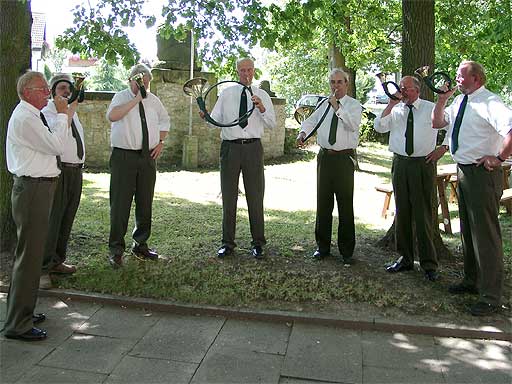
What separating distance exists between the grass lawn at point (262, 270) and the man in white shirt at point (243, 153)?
312 mm

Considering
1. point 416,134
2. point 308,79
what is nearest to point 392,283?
point 416,134

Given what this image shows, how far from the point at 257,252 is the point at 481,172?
252 centimetres

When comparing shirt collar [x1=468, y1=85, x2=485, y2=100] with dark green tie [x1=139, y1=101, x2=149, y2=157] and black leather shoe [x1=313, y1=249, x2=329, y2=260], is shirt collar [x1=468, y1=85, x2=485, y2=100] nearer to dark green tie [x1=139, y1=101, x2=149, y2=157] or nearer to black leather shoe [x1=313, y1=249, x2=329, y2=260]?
black leather shoe [x1=313, y1=249, x2=329, y2=260]

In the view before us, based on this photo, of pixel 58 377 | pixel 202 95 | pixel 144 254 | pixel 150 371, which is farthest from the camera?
pixel 202 95

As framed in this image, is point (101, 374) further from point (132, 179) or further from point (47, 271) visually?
point (132, 179)

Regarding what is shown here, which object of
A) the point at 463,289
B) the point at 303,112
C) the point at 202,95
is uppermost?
the point at 202,95

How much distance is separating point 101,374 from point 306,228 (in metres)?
4.81

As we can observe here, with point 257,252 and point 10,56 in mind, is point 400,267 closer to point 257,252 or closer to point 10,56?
point 257,252

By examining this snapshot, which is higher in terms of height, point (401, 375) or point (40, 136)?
point (40, 136)

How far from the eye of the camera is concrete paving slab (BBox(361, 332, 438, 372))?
3754 millimetres

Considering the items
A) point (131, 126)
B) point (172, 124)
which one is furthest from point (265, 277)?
point (172, 124)

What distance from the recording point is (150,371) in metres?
3.57

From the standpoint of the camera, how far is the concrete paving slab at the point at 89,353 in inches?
142

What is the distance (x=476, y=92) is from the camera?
4.59 meters
